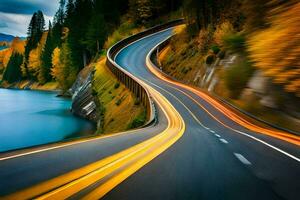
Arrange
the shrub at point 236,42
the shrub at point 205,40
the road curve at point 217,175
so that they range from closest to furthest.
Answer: the road curve at point 217,175 < the shrub at point 236,42 < the shrub at point 205,40

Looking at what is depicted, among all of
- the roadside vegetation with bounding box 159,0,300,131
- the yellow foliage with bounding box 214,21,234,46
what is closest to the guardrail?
the roadside vegetation with bounding box 159,0,300,131

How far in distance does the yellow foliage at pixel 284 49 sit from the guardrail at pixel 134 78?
8178mm

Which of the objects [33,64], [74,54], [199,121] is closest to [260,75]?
[199,121]

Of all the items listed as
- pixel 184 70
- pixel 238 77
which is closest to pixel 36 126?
pixel 184 70

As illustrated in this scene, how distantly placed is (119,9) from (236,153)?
94.5 meters

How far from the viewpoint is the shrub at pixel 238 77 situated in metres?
27.0

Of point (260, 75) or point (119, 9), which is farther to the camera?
point (119, 9)

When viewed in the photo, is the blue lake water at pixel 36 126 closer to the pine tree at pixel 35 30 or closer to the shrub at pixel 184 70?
the shrub at pixel 184 70

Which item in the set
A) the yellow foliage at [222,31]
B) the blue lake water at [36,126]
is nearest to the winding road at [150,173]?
the blue lake water at [36,126]

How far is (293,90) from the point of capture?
1631 cm

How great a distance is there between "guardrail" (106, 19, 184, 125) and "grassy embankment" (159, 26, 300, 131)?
22.4 ft

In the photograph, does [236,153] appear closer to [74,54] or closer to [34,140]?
[34,140]

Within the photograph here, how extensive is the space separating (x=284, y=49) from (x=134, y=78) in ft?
75.6

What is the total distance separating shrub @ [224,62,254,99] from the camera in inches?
1063
